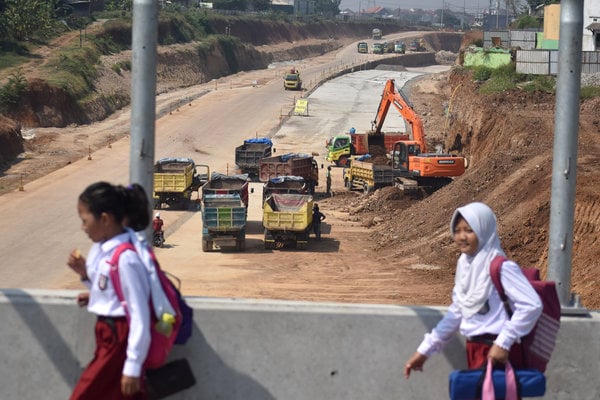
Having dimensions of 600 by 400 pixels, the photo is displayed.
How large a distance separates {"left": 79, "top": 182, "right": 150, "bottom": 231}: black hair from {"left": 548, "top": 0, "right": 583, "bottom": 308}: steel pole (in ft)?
8.60

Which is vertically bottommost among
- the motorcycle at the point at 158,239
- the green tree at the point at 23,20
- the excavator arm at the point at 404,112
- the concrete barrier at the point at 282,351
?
the motorcycle at the point at 158,239

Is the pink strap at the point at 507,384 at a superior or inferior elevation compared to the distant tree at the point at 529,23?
inferior

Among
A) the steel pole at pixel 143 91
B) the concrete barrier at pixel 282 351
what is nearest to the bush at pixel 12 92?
the concrete barrier at pixel 282 351

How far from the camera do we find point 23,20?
76.4m

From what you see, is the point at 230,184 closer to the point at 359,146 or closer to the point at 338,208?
the point at 338,208

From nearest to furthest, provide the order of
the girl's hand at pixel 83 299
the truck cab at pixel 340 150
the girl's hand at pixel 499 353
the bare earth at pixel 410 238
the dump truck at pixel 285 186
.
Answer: the girl's hand at pixel 499 353
the girl's hand at pixel 83 299
the bare earth at pixel 410 238
the dump truck at pixel 285 186
the truck cab at pixel 340 150

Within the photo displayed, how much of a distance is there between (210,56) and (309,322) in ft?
331

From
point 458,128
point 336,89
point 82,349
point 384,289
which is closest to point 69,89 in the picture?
point 458,128

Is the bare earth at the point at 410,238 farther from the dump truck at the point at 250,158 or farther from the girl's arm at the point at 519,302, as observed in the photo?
the girl's arm at the point at 519,302

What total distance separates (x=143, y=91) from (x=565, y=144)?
272 centimetres

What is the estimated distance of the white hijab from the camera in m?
5.80

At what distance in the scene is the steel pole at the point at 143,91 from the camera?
6.25m

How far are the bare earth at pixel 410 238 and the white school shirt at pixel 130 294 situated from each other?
13221 millimetres

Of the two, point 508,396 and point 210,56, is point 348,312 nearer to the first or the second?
point 508,396
